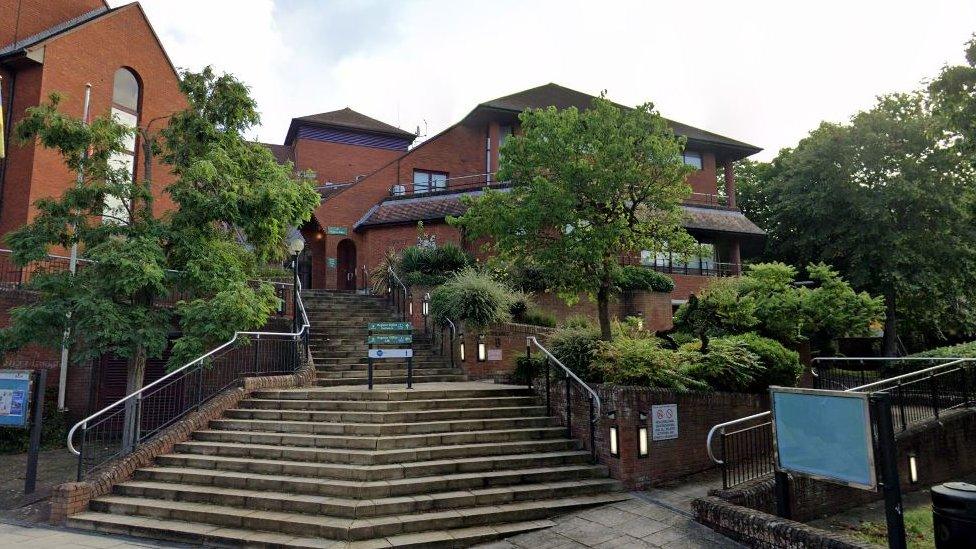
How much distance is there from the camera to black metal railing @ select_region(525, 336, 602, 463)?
8.82 metres

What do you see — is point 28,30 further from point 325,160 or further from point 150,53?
point 325,160

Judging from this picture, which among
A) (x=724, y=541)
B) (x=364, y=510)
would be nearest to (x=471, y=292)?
(x=364, y=510)

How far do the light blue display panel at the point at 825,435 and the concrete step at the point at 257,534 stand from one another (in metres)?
3.03

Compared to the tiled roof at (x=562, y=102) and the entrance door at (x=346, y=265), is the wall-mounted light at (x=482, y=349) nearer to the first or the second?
the entrance door at (x=346, y=265)

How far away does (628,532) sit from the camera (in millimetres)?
6777

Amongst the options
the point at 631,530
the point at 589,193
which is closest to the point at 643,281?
the point at 589,193

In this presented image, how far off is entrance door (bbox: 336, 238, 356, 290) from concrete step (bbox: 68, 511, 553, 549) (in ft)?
54.7

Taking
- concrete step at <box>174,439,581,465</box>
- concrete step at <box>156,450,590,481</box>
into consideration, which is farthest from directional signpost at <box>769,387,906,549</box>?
concrete step at <box>174,439,581,465</box>

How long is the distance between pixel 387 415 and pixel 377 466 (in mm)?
1212

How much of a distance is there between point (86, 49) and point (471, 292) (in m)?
15.1

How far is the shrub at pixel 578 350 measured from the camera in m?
9.67

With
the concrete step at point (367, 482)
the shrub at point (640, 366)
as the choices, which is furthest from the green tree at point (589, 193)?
the concrete step at point (367, 482)

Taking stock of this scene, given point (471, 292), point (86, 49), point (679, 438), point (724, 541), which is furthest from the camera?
point (86, 49)

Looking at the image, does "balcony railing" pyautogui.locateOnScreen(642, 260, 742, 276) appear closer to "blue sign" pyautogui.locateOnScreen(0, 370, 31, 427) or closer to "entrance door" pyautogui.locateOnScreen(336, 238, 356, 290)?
"entrance door" pyautogui.locateOnScreen(336, 238, 356, 290)
